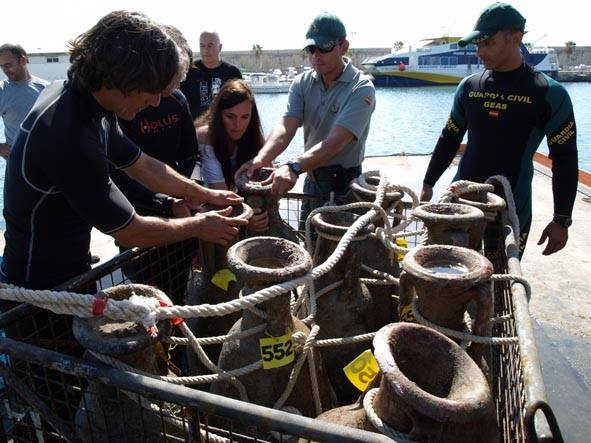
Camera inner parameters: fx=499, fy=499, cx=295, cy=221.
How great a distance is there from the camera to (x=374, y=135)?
21719 millimetres

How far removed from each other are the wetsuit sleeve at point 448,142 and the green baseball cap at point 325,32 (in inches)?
34.3

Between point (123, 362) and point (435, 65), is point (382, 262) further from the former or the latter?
point (435, 65)

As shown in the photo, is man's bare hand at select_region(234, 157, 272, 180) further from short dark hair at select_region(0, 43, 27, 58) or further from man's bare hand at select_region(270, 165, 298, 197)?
short dark hair at select_region(0, 43, 27, 58)

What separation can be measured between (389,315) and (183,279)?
1096mm

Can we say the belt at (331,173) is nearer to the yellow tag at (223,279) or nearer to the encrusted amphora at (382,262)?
the encrusted amphora at (382,262)

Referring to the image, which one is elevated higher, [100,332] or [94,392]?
[100,332]

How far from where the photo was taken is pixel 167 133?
120 inches

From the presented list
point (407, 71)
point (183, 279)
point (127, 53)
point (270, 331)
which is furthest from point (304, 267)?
point (407, 71)

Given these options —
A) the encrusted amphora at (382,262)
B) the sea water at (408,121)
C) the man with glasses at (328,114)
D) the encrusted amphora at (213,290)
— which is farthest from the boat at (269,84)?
the encrusted amphora at (213,290)

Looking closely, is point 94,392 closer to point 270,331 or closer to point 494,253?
point 270,331

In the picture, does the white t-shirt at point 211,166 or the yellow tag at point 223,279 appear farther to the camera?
the white t-shirt at point 211,166

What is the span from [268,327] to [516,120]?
2052mm

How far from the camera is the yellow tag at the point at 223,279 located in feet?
7.07

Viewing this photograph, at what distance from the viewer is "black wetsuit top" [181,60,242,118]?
441 centimetres
